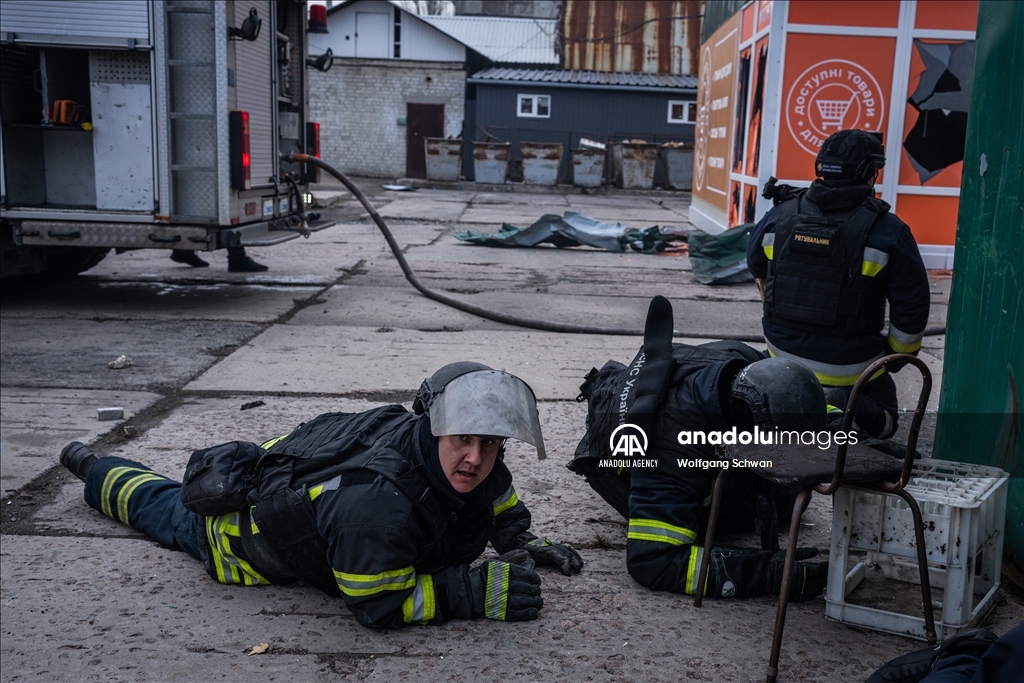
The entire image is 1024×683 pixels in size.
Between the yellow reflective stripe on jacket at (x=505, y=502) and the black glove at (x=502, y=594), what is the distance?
220 millimetres

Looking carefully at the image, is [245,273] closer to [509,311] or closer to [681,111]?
[509,311]

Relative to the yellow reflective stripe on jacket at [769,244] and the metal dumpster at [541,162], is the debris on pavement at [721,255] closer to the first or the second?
the yellow reflective stripe on jacket at [769,244]

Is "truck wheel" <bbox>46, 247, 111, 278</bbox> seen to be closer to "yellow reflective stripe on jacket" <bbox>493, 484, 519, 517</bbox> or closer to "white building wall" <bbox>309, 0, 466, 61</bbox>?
"yellow reflective stripe on jacket" <bbox>493, 484, 519, 517</bbox>

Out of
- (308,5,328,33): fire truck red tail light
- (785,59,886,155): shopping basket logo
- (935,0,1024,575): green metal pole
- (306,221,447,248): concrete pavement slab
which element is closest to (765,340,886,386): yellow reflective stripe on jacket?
(935,0,1024,575): green metal pole

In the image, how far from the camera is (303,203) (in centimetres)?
988

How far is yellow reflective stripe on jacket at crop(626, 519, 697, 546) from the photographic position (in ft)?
10.4

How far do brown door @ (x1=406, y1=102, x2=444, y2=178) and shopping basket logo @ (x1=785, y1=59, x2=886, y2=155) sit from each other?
22.6 metres

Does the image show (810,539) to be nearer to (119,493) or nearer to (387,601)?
(387,601)

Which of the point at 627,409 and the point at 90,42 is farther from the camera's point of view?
the point at 90,42

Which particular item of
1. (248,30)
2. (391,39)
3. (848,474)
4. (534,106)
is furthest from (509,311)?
(391,39)

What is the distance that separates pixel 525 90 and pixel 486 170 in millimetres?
5019

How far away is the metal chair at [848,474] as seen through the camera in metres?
2.64

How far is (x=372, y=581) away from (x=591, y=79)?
29876 millimetres

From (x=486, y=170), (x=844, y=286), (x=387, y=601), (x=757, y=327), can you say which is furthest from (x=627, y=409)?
(x=486, y=170)
